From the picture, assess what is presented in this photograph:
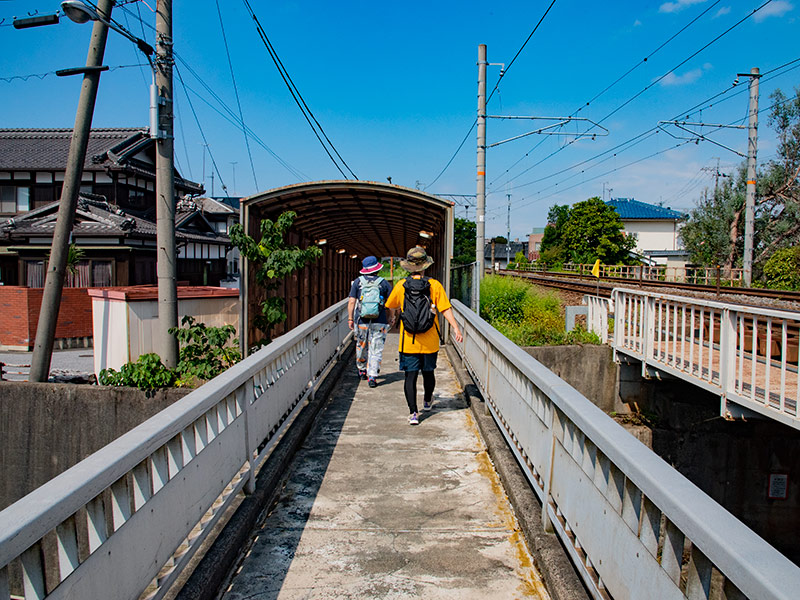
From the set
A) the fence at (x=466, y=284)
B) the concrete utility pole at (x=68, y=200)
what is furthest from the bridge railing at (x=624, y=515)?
the concrete utility pole at (x=68, y=200)

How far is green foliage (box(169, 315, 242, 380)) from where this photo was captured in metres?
9.55

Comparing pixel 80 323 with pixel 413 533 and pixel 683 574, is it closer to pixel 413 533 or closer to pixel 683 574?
pixel 413 533

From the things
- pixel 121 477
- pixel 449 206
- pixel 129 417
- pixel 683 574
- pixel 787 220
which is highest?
pixel 787 220

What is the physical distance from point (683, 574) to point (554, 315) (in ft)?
37.6

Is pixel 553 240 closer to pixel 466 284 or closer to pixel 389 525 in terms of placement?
pixel 466 284

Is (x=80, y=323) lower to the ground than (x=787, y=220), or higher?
lower

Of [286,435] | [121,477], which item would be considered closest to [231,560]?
[121,477]

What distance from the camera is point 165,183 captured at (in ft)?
31.0

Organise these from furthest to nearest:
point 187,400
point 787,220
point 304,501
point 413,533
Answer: point 787,220 → point 304,501 → point 413,533 → point 187,400

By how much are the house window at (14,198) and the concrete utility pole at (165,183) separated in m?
21.1

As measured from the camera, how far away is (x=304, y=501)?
4.45 metres

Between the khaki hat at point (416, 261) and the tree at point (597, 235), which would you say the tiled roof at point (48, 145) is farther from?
the tree at point (597, 235)

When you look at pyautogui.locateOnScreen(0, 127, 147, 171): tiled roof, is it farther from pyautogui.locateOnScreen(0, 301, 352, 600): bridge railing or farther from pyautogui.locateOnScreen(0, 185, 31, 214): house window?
pyautogui.locateOnScreen(0, 301, 352, 600): bridge railing

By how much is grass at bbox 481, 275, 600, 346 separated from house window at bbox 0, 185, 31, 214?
72.7ft
